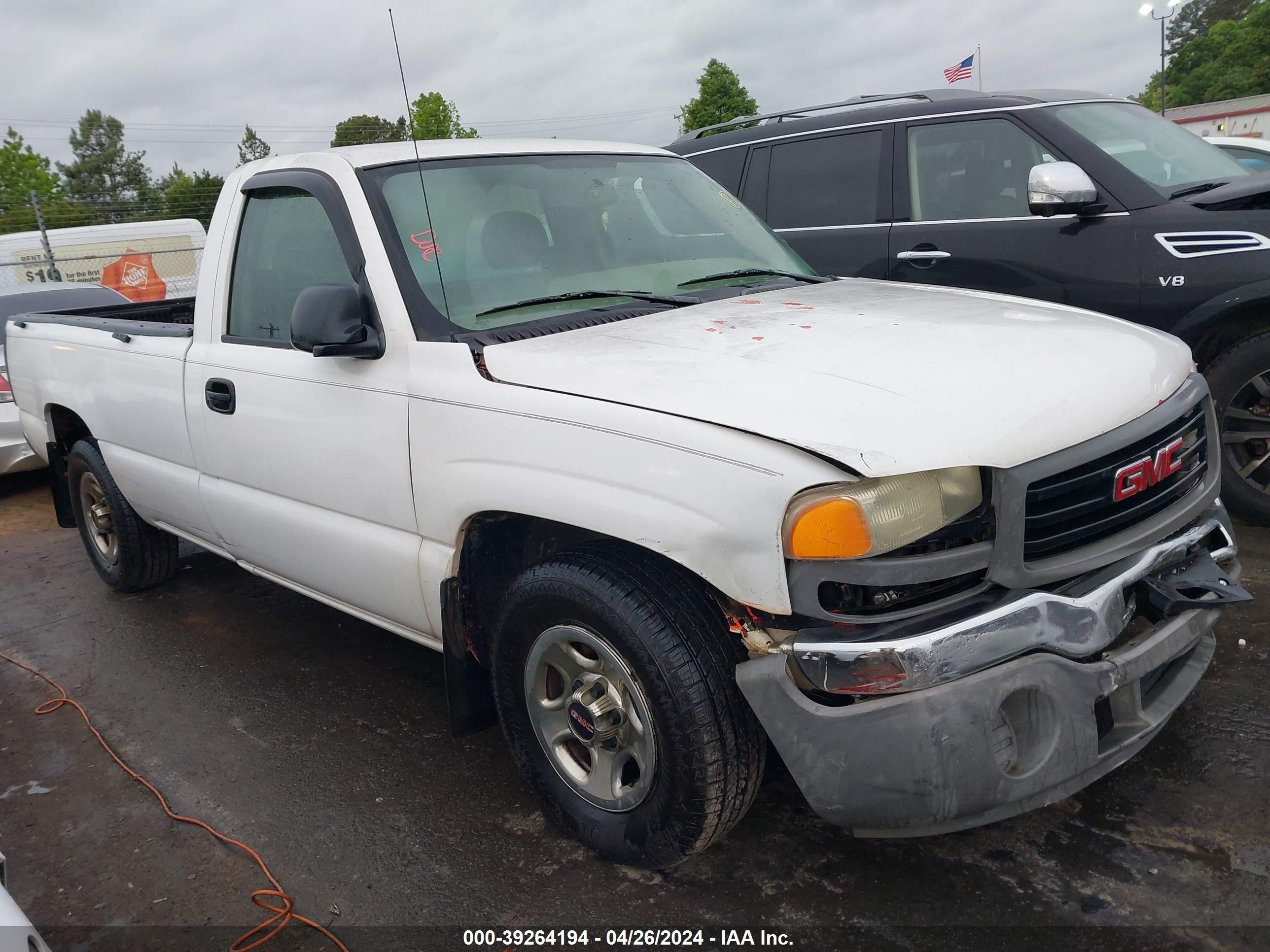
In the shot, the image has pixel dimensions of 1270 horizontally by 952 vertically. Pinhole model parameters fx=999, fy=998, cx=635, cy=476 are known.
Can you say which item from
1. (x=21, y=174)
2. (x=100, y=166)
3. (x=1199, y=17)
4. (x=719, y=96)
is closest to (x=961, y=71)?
(x=719, y=96)

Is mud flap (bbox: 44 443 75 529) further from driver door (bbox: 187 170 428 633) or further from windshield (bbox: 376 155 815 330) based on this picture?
windshield (bbox: 376 155 815 330)

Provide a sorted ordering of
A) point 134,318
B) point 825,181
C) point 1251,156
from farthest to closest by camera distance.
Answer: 1. point 1251,156
2. point 825,181
3. point 134,318

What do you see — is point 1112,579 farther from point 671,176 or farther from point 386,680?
point 386,680

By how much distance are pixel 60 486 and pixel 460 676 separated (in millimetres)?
3509

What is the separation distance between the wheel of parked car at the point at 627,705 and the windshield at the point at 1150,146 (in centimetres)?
358

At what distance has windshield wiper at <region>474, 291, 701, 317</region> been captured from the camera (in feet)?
9.66

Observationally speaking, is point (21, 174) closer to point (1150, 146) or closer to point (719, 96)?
point (719, 96)

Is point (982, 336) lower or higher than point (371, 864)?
higher

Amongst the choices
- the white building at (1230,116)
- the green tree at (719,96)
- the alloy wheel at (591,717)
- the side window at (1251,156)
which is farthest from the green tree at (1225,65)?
the alloy wheel at (591,717)

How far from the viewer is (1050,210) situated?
4.40 metres

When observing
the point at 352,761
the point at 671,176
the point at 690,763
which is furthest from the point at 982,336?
the point at 352,761

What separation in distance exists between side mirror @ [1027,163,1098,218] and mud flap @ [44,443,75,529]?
193 inches

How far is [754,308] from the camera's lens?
2979 mm

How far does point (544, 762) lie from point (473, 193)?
1.75m
